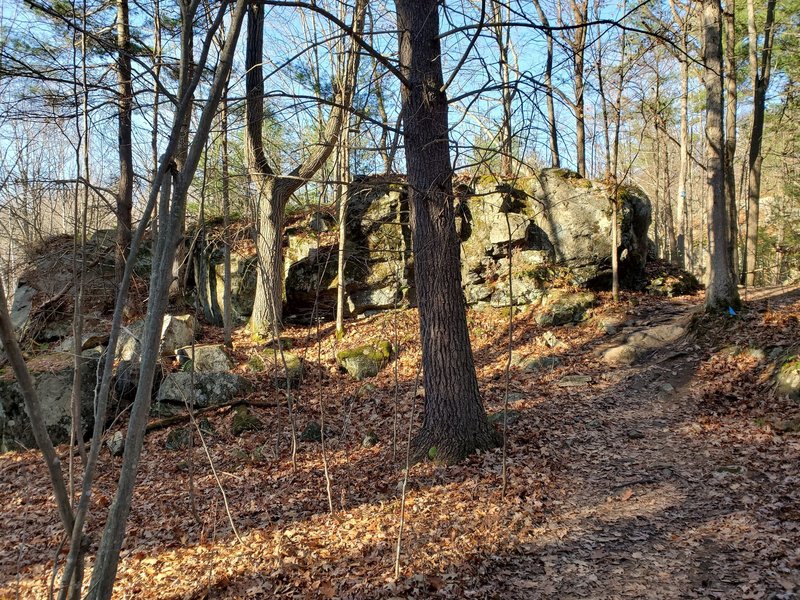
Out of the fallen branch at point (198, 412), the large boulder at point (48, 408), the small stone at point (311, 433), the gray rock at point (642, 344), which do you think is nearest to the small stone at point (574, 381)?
the gray rock at point (642, 344)

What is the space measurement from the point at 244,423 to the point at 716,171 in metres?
9.31

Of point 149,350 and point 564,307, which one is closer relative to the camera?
point 149,350

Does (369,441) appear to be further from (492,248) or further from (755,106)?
(755,106)

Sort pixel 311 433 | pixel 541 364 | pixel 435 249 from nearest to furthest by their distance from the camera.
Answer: pixel 435 249 < pixel 311 433 < pixel 541 364

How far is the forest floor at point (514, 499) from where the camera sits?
385 centimetres

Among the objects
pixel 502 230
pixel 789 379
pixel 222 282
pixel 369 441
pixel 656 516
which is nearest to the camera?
pixel 656 516

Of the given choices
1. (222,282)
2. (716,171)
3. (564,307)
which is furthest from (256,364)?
(716,171)

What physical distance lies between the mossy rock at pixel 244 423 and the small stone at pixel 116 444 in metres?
1.57

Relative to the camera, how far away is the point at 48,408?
26.3 ft

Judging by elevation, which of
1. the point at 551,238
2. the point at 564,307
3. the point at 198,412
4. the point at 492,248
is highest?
the point at 551,238

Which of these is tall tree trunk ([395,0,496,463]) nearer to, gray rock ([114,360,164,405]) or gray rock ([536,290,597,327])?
Result: gray rock ([114,360,164,405])

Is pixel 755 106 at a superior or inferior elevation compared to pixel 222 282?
superior

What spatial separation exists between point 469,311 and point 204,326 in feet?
22.4

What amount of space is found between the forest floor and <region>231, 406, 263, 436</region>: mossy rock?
0.15m
